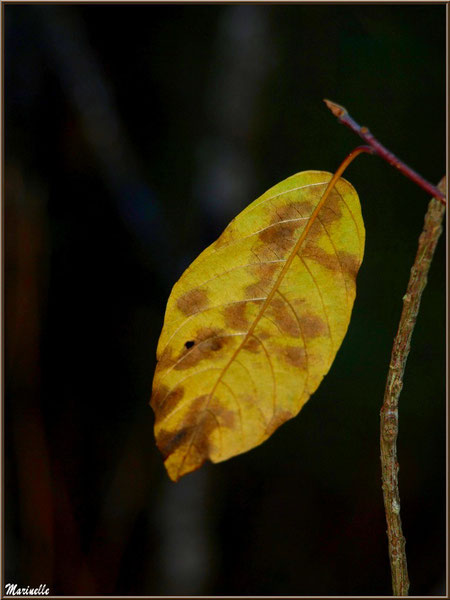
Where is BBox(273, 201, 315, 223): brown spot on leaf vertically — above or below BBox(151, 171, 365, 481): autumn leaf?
above

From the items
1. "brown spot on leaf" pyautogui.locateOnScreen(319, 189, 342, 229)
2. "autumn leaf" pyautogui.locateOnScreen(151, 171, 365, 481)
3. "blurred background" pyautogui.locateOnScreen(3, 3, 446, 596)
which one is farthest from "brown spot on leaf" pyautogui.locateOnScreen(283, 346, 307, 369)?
"blurred background" pyautogui.locateOnScreen(3, 3, 446, 596)

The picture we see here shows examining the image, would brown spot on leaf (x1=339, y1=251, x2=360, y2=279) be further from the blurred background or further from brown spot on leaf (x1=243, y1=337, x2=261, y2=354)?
the blurred background

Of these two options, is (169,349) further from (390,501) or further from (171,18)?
(171,18)

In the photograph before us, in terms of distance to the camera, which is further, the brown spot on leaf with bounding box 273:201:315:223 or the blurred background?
the blurred background

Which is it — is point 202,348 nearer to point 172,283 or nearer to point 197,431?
point 197,431

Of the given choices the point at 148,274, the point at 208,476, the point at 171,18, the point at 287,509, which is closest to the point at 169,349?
the point at 208,476

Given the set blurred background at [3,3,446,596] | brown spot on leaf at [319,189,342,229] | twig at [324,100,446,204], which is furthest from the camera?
blurred background at [3,3,446,596]

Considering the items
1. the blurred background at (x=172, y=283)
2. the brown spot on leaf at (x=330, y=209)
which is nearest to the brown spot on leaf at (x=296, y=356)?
the brown spot on leaf at (x=330, y=209)
